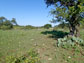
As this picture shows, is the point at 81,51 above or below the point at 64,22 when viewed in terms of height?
below

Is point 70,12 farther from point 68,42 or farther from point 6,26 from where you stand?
point 6,26

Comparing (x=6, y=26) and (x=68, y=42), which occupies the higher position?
(x=6, y=26)

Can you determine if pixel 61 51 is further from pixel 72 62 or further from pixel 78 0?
pixel 78 0

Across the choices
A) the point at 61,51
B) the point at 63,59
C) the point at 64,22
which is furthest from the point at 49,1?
the point at 63,59

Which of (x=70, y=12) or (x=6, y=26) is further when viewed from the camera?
(x=6, y=26)

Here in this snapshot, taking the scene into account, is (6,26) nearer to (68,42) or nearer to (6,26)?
(6,26)

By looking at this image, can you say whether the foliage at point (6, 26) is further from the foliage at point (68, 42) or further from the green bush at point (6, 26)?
the foliage at point (68, 42)

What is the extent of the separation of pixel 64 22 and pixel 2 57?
5.21 metres

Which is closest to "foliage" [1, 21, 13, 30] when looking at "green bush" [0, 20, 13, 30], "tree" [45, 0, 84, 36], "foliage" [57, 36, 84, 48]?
"green bush" [0, 20, 13, 30]

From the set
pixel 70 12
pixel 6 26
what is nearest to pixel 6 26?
pixel 6 26

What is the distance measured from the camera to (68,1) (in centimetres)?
824

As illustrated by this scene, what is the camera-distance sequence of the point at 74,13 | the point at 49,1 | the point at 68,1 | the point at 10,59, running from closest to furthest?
the point at 10,59
the point at 74,13
the point at 68,1
the point at 49,1

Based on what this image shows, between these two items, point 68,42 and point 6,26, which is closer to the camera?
point 68,42

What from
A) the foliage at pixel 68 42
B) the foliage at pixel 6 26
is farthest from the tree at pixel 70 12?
the foliage at pixel 6 26
